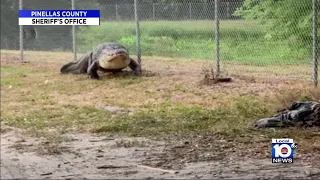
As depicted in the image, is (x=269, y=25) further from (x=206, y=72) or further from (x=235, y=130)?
(x=235, y=130)

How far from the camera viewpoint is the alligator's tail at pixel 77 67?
21.8 ft

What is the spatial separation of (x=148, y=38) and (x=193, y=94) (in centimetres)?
62

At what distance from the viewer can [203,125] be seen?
4.05 metres

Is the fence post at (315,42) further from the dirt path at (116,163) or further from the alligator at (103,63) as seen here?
the dirt path at (116,163)

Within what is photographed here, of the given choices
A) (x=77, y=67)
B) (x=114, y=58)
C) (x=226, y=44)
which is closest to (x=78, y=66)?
(x=77, y=67)

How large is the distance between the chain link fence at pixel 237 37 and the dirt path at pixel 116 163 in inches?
64.2

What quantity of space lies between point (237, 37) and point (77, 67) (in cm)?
182

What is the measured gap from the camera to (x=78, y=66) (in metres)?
7.04

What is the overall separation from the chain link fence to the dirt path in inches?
64.2

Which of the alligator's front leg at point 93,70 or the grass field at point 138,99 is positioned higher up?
the alligator's front leg at point 93,70

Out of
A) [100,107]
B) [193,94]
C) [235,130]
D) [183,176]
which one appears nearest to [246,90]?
[193,94]

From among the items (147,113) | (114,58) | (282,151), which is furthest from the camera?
(114,58)

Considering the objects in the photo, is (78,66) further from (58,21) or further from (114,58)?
(58,21)

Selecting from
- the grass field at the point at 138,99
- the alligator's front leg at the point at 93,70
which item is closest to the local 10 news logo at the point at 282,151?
the grass field at the point at 138,99
